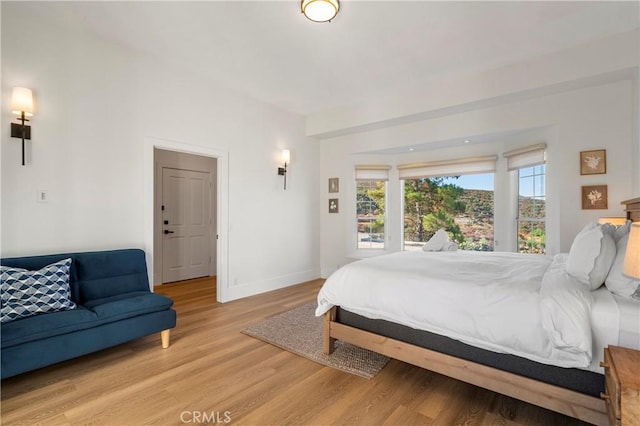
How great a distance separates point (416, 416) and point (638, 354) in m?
1.10

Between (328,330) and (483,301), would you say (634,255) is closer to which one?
(483,301)

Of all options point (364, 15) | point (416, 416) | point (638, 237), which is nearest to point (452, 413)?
point (416, 416)

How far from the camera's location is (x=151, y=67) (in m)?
3.35

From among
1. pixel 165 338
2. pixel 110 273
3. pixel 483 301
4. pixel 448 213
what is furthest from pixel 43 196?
pixel 448 213

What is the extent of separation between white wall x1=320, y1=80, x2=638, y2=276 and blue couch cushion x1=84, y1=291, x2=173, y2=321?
3708 millimetres

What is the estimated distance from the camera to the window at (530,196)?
12.4 feet

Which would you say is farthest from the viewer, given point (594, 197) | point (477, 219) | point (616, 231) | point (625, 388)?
point (477, 219)

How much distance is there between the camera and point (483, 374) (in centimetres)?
182

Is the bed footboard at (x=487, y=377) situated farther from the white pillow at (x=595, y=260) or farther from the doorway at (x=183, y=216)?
the doorway at (x=183, y=216)

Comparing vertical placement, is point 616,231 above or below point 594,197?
below

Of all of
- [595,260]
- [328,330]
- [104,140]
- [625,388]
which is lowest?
[328,330]

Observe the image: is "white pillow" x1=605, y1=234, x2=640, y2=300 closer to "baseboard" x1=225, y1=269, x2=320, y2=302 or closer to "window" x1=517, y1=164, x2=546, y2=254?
"window" x1=517, y1=164, x2=546, y2=254

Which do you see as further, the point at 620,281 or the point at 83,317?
the point at 83,317

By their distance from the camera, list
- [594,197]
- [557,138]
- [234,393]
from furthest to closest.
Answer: [557,138], [594,197], [234,393]
